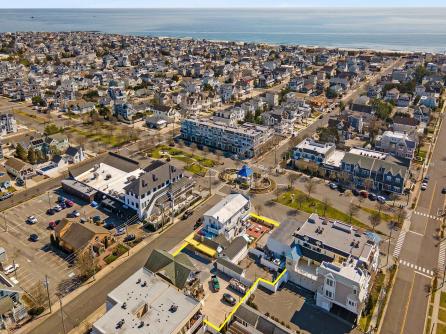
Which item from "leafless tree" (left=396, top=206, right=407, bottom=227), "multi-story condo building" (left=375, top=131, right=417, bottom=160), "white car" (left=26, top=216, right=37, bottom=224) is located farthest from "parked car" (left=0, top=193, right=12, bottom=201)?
"multi-story condo building" (left=375, top=131, right=417, bottom=160)

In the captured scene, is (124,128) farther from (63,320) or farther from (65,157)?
(63,320)

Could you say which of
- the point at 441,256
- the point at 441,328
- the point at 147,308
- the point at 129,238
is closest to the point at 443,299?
the point at 441,328

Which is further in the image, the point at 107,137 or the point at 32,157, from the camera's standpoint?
the point at 107,137

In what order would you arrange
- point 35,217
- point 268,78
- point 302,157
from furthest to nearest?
point 268,78
point 302,157
point 35,217

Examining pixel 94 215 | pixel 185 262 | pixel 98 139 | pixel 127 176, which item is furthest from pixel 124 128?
pixel 185 262

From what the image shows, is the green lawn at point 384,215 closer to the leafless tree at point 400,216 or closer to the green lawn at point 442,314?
the leafless tree at point 400,216

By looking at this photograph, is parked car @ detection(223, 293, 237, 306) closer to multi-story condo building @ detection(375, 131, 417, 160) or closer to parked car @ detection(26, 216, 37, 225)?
parked car @ detection(26, 216, 37, 225)

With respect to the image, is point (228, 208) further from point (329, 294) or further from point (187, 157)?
point (187, 157)
